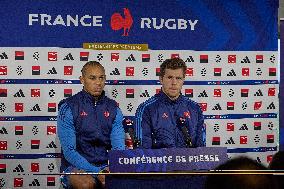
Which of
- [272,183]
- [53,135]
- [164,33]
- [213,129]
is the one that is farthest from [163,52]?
[272,183]

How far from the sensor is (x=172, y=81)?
3.90 m

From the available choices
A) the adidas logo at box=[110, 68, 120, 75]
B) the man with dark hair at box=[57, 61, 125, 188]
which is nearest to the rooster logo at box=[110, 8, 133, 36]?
the adidas logo at box=[110, 68, 120, 75]

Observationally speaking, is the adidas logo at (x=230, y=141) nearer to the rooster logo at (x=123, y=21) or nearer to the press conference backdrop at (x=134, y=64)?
the press conference backdrop at (x=134, y=64)

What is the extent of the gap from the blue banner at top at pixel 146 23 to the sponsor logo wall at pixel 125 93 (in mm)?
114

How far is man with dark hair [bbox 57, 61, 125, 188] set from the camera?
3.89 metres

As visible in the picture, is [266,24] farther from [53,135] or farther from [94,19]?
[53,135]

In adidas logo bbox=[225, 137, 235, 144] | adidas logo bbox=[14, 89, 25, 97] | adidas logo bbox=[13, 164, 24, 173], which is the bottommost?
adidas logo bbox=[13, 164, 24, 173]

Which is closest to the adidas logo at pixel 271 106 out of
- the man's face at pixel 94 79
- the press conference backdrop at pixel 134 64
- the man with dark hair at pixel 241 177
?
the press conference backdrop at pixel 134 64

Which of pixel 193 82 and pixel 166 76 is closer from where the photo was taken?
pixel 166 76

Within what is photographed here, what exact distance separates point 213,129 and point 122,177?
11.7ft

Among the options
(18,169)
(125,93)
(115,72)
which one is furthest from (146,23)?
(18,169)

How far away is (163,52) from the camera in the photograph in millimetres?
5117

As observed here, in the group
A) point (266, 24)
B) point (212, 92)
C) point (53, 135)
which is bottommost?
point (53, 135)

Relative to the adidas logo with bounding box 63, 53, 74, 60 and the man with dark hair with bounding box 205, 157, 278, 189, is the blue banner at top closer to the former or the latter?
the adidas logo with bounding box 63, 53, 74, 60
